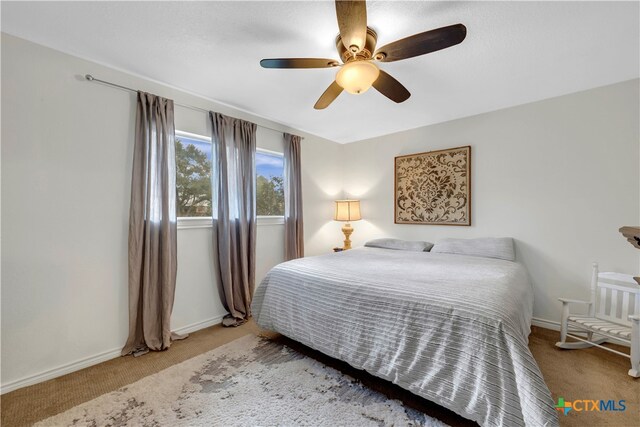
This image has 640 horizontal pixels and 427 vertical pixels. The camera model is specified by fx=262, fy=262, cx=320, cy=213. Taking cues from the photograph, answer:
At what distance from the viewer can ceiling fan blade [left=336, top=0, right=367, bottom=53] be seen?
4.11 ft

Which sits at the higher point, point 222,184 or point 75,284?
point 222,184

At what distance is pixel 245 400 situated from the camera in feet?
5.37

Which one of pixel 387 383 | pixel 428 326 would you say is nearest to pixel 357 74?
pixel 428 326

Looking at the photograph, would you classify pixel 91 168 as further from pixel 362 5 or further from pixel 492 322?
pixel 492 322

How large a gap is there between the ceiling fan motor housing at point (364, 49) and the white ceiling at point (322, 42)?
2.3 inches

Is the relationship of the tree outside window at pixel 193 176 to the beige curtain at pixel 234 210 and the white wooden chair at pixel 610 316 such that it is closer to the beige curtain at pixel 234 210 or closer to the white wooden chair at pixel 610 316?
the beige curtain at pixel 234 210

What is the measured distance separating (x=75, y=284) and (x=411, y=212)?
3.64 m

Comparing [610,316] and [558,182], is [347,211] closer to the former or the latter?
[558,182]

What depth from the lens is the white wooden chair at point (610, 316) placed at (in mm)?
1880

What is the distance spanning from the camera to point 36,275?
6.04 feet

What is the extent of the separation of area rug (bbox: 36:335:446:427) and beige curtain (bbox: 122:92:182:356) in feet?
1.70

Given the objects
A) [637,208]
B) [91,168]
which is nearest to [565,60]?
[637,208]

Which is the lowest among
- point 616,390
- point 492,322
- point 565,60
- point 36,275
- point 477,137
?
point 616,390

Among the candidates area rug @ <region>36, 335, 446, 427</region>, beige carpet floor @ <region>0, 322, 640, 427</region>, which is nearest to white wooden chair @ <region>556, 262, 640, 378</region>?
beige carpet floor @ <region>0, 322, 640, 427</region>
